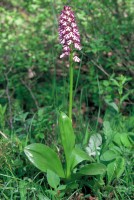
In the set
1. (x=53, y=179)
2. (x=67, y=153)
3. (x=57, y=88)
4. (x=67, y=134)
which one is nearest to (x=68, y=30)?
(x=67, y=134)

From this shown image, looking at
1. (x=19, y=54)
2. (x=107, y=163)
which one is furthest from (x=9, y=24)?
(x=107, y=163)

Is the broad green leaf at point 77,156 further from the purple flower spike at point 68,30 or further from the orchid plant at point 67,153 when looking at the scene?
the purple flower spike at point 68,30

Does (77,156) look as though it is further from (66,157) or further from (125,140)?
(125,140)

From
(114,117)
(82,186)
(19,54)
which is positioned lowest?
(82,186)

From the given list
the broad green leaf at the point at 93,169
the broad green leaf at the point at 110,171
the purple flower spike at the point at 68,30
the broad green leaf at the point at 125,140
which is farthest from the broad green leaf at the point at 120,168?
the purple flower spike at the point at 68,30

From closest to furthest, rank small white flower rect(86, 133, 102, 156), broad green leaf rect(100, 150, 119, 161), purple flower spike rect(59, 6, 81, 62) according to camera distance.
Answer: purple flower spike rect(59, 6, 81, 62) → broad green leaf rect(100, 150, 119, 161) → small white flower rect(86, 133, 102, 156)

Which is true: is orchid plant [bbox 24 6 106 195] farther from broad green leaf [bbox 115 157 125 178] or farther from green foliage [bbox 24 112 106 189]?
broad green leaf [bbox 115 157 125 178]

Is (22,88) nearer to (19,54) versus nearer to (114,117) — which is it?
(19,54)

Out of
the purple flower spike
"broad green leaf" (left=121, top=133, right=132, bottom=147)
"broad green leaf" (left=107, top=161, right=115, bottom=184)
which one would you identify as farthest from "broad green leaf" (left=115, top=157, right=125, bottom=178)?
the purple flower spike
